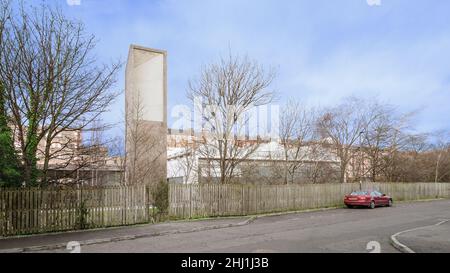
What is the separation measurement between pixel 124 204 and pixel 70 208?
248cm

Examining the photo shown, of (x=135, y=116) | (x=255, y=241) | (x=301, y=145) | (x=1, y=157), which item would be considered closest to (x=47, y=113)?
(x=1, y=157)

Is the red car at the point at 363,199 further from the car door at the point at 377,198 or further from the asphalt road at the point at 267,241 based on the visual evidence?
the asphalt road at the point at 267,241

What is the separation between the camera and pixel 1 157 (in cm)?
1426

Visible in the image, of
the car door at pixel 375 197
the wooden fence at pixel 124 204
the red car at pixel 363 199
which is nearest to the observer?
the wooden fence at pixel 124 204

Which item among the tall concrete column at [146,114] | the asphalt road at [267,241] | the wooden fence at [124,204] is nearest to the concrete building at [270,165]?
the tall concrete column at [146,114]

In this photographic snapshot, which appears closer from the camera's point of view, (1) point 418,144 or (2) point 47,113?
(2) point 47,113

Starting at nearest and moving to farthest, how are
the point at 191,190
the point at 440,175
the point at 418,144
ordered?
the point at 191,190 < the point at 418,144 < the point at 440,175

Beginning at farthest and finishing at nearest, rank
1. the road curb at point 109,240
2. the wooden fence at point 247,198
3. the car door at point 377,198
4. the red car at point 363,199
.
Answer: the car door at point 377,198 → the red car at point 363,199 → the wooden fence at point 247,198 → the road curb at point 109,240

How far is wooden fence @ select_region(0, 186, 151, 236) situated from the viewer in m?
14.2

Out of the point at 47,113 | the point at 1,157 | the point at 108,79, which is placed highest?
the point at 108,79

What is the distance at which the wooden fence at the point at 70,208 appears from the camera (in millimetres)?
14242

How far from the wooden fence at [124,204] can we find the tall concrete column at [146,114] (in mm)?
6176
